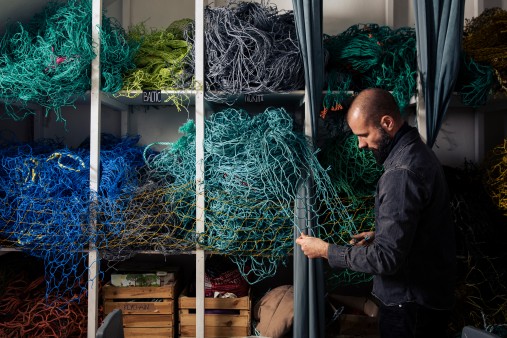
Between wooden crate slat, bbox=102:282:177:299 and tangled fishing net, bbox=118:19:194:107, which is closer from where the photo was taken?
tangled fishing net, bbox=118:19:194:107

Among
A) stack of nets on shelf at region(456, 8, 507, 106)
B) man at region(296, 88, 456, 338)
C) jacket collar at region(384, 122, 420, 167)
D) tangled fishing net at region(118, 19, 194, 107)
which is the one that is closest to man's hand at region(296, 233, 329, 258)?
man at region(296, 88, 456, 338)

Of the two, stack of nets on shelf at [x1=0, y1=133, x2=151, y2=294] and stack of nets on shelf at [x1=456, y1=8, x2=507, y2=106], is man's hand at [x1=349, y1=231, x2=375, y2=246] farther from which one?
stack of nets on shelf at [x1=0, y1=133, x2=151, y2=294]

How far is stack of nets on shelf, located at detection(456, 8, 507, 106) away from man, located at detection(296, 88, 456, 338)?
0.79 meters

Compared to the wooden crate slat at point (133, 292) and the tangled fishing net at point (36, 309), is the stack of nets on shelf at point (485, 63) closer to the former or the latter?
the wooden crate slat at point (133, 292)

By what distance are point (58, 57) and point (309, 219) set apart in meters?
1.44

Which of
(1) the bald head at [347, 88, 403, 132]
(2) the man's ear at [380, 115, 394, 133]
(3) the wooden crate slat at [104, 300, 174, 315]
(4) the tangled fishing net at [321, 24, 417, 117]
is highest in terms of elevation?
(4) the tangled fishing net at [321, 24, 417, 117]

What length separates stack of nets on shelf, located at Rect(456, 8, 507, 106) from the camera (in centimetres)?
227

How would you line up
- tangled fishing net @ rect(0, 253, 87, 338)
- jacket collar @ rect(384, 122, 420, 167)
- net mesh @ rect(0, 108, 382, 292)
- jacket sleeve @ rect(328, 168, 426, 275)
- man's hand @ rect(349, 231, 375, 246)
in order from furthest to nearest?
tangled fishing net @ rect(0, 253, 87, 338), net mesh @ rect(0, 108, 382, 292), man's hand @ rect(349, 231, 375, 246), jacket collar @ rect(384, 122, 420, 167), jacket sleeve @ rect(328, 168, 426, 275)

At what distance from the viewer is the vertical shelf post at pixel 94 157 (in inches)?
91.8

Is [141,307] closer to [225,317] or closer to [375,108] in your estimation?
[225,317]

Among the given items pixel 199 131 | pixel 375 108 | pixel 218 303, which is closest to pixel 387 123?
pixel 375 108

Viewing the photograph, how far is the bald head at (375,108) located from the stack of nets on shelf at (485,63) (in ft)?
2.62

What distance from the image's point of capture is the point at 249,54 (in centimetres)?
230

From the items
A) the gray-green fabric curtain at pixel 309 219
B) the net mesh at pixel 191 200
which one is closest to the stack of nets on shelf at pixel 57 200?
the net mesh at pixel 191 200
